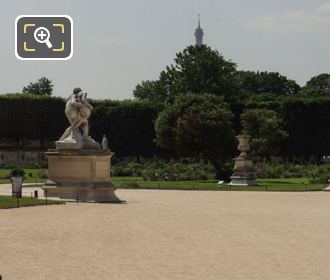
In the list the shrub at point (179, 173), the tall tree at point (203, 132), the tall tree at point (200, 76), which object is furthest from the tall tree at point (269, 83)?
the shrub at point (179, 173)

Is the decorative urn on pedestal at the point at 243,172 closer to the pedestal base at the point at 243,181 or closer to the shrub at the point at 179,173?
the pedestal base at the point at 243,181

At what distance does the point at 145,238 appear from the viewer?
14961 mm

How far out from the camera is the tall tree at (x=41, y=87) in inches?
4577

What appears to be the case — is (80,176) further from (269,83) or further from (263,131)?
(269,83)

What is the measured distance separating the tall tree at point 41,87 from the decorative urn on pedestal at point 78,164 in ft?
290

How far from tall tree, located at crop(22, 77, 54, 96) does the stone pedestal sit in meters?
88.6

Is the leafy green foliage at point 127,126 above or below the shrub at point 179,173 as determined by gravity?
above

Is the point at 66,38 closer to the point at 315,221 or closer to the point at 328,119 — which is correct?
the point at 315,221

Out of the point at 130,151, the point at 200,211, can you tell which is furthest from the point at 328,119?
the point at 200,211

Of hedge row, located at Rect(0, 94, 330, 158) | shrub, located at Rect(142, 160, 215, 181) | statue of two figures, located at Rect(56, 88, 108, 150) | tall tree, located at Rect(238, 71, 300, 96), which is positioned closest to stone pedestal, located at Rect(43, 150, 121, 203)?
statue of two figures, located at Rect(56, 88, 108, 150)

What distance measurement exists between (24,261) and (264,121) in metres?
50.5

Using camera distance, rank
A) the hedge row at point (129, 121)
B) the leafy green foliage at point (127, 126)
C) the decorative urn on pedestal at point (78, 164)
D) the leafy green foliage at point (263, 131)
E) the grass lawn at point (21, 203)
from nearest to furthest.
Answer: the grass lawn at point (21, 203)
the decorative urn on pedestal at point (78, 164)
the leafy green foliage at point (263, 131)
the hedge row at point (129, 121)
the leafy green foliage at point (127, 126)

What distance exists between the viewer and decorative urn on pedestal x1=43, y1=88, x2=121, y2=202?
28.2 metres

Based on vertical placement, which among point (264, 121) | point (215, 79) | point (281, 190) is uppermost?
point (215, 79)
